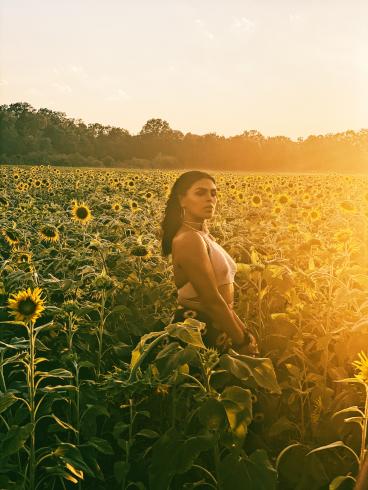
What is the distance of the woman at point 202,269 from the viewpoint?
356 centimetres

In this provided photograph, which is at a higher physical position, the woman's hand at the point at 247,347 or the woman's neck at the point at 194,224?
the woman's neck at the point at 194,224

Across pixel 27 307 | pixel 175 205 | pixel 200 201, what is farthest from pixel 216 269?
pixel 27 307

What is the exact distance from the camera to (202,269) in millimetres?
3588

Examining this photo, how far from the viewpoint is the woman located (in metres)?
3.56

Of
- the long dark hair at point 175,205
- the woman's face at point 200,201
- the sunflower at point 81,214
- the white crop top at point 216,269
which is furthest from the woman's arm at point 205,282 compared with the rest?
the sunflower at point 81,214

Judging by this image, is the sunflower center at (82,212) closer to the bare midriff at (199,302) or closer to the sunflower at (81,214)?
the sunflower at (81,214)

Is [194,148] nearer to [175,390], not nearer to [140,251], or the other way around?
[140,251]

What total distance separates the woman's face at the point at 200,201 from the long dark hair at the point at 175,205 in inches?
1.6

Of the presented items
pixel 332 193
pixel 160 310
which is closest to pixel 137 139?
pixel 332 193

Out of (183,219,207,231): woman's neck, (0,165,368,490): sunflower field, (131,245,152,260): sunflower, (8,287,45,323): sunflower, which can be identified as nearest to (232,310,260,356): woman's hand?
(0,165,368,490): sunflower field

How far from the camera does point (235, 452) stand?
2096 mm

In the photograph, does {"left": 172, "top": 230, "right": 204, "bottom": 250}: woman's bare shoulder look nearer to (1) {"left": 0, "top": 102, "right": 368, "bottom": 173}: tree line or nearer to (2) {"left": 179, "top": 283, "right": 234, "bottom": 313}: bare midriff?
(2) {"left": 179, "top": 283, "right": 234, "bottom": 313}: bare midriff

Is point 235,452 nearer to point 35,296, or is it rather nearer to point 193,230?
point 35,296

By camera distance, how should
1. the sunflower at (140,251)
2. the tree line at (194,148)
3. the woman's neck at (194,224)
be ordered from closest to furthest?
the woman's neck at (194,224) < the sunflower at (140,251) < the tree line at (194,148)
